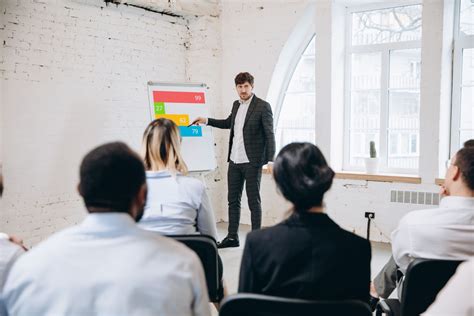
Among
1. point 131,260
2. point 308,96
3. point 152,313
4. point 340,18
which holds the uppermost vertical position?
point 340,18

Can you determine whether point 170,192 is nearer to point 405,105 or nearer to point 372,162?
point 372,162

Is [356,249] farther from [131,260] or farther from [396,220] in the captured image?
[396,220]

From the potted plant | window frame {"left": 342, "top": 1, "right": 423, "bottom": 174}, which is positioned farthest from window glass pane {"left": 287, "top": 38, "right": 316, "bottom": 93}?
the potted plant

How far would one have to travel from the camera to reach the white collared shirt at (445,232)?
1783 millimetres

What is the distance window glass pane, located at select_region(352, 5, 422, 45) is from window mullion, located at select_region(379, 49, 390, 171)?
0.18 metres

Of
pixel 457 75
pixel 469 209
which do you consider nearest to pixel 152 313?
pixel 469 209

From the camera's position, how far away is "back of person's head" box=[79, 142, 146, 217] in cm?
114

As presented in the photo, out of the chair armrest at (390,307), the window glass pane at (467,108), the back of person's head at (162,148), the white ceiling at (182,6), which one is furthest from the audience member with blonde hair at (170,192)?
the window glass pane at (467,108)

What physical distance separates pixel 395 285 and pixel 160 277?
150cm

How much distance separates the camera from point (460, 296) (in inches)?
40.1

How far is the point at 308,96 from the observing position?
560 cm

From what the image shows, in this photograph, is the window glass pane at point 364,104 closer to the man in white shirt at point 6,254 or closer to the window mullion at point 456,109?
the window mullion at point 456,109

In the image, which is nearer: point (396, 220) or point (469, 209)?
point (469, 209)

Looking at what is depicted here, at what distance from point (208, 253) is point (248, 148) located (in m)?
2.39
